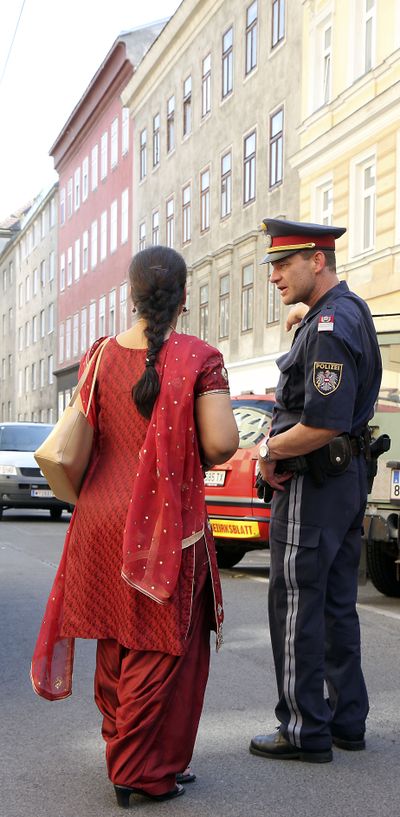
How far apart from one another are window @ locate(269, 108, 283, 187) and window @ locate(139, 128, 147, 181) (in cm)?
1423

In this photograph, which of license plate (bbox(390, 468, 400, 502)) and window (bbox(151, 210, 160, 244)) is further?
window (bbox(151, 210, 160, 244))

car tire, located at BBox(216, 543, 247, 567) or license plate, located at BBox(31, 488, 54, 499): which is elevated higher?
license plate, located at BBox(31, 488, 54, 499)

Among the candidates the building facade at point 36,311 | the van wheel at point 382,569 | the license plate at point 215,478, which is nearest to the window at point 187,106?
the building facade at point 36,311

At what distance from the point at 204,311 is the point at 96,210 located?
1836 centimetres

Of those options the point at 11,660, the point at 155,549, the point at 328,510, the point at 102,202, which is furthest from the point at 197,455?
the point at 102,202

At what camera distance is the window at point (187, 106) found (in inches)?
1447

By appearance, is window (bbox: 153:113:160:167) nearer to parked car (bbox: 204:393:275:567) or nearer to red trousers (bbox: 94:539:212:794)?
parked car (bbox: 204:393:275:567)

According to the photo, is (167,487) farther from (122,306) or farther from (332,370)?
(122,306)

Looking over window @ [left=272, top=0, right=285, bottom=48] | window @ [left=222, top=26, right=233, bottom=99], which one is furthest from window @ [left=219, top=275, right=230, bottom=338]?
window @ [left=272, top=0, right=285, bottom=48]

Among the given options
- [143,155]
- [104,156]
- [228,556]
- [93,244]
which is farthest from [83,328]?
[228,556]

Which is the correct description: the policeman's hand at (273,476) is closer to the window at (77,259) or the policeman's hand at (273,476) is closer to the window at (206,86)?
the window at (206,86)

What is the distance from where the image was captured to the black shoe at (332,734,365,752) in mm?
4629

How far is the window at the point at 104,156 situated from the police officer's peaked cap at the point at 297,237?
46131 mm

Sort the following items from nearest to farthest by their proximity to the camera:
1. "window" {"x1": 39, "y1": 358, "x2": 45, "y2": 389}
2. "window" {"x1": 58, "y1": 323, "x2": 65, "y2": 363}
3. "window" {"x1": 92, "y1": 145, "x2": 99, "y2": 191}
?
"window" {"x1": 92, "y1": 145, "x2": 99, "y2": 191}
"window" {"x1": 58, "y1": 323, "x2": 65, "y2": 363}
"window" {"x1": 39, "y1": 358, "x2": 45, "y2": 389}
